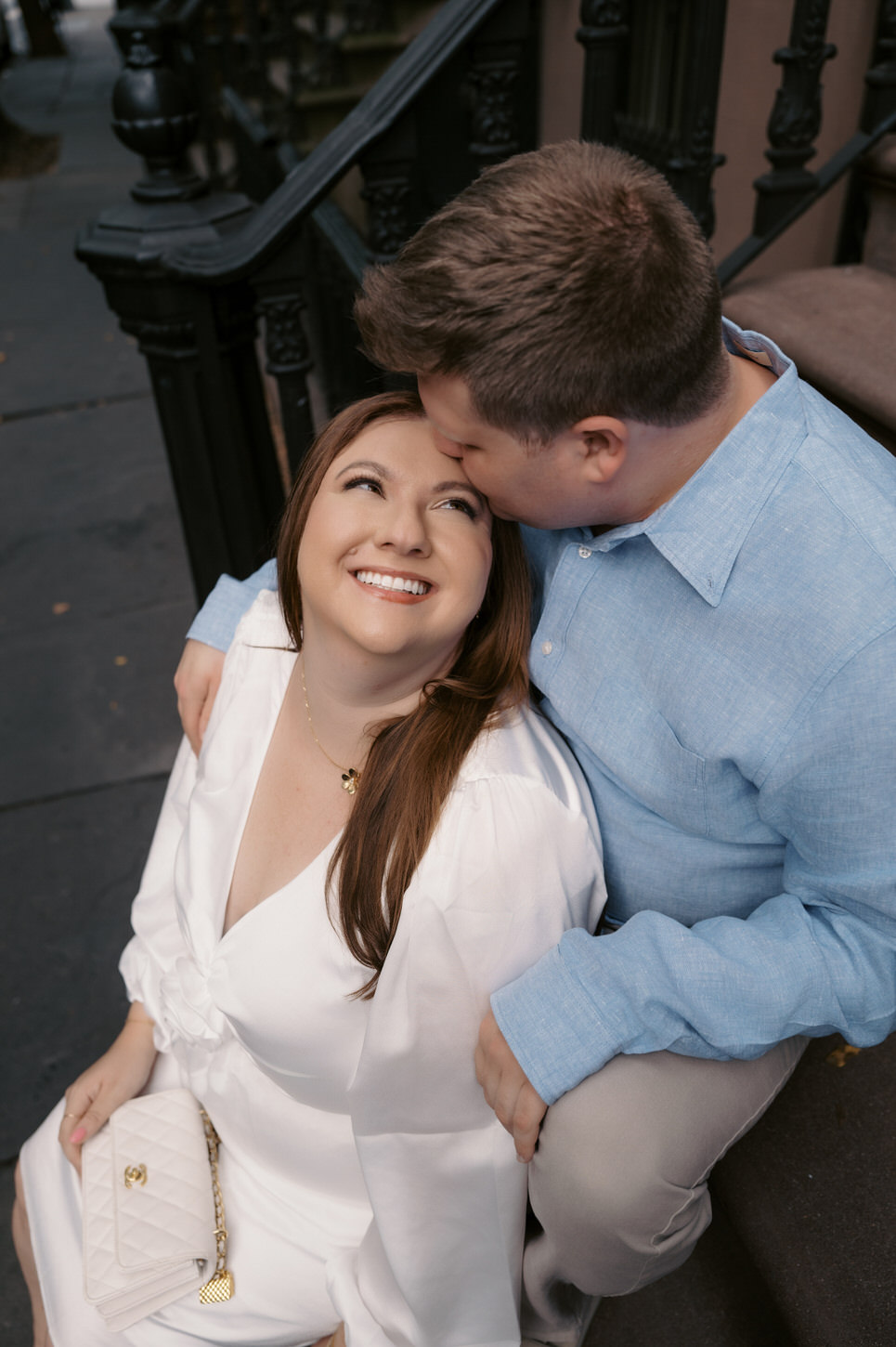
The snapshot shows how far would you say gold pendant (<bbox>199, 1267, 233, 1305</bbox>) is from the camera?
5.50 ft

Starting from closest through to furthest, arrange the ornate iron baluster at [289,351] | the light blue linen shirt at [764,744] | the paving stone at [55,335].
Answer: the light blue linen shirt at [764,744]
the ornate iron baluster at [289,351]
the paving stone at [55,335]

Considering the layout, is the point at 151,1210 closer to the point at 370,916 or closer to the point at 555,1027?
the point at 370,916

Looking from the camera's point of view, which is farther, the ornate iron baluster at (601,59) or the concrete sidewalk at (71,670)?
the concrete sidewalk at (71,670)

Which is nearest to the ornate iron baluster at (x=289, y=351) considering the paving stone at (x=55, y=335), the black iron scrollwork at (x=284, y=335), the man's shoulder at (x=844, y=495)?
the black iron scrollwork at (x=284, y=335)

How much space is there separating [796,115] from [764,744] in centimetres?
190

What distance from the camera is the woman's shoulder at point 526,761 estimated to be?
1544 mm

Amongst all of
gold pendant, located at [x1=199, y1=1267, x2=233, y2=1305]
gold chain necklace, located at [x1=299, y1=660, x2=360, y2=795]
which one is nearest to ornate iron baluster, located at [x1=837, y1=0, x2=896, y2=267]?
gold chain necklace, located at [x1=299, y1=660, x2=360, y2=795]

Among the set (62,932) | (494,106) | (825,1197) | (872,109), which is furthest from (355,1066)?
(872,109)

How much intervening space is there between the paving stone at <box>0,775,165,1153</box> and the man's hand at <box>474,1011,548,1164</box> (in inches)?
51.9

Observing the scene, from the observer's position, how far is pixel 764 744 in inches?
57.3

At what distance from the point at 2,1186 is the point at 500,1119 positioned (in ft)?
4.40

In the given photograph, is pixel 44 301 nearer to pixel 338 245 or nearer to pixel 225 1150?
pixel 338 245

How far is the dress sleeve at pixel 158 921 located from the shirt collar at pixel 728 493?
41.8 inches

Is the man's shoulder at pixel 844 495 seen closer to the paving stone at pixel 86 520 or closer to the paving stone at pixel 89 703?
the paving stone at pixel 89 703
